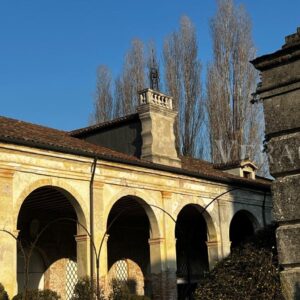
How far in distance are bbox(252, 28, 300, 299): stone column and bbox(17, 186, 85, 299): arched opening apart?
14266mm

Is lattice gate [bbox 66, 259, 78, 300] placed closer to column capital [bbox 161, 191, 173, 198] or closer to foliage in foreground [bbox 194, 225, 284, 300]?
column capital [bbox 161, 191, 173, 198]

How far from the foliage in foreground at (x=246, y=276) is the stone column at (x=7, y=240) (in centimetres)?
824

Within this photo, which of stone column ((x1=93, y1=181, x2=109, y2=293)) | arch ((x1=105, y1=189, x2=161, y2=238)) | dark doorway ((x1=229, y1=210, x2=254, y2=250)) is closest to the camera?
stone column ((x1=93, y1=181, x2=109, y2=293))

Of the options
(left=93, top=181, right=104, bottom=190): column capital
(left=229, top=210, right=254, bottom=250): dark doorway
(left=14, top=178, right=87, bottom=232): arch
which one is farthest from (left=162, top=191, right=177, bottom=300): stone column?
(left=229, top=210, right=254, bottom=250): dark doorway

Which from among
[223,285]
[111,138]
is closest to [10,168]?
[111,138]

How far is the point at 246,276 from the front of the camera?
5.36 metres

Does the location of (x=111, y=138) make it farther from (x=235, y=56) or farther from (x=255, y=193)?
(x=235, y=56)

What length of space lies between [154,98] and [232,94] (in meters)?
11.3

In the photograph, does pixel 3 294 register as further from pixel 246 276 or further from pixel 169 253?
pixel 246 276

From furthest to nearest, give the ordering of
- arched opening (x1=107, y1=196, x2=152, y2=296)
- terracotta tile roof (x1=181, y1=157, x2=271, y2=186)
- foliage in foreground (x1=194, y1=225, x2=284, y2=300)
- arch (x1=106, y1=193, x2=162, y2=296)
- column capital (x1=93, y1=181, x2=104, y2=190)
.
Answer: arched opening (x1=107, y1=196, x2=152, y2=296) < arch (x1=106, y1=193, x2=162, y2=296) < terracotta tile roof (x1=181, y1=157, x2=271, y2=186) < column capital (x1=93, y1=181, x2=104, y2=190) < foliage in foreground (x1=194, y1=225, x2=284, y2=300)

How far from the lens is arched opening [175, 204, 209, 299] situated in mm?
23125

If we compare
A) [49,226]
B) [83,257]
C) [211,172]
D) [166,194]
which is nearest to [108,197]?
[83,257]

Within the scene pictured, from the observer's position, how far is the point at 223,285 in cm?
537

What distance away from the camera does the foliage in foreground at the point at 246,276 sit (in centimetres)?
503
